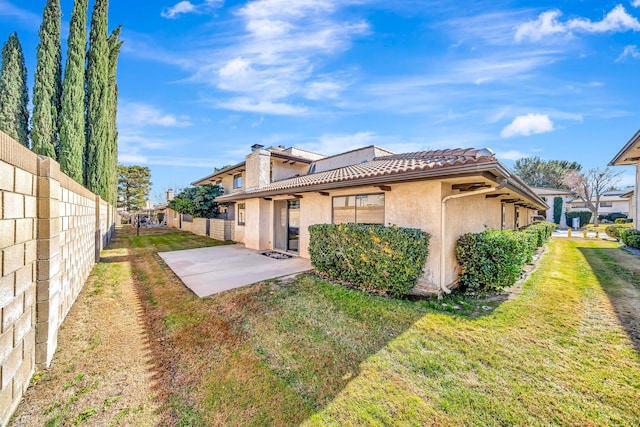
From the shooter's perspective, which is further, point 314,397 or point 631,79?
point 631,79

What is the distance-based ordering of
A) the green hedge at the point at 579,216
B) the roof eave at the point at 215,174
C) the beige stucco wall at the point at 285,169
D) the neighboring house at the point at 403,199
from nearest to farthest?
the neighboring house at the point at 403,199
the beige stucco wall at the point at 285,169
the roof eave at the point at 215,174
the green hedge at the point at 579,216

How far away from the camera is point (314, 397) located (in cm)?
279

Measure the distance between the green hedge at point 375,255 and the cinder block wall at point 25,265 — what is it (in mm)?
5471

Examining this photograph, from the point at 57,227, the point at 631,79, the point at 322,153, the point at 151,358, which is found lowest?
the point at 151,358

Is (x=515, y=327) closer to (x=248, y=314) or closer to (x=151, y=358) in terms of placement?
(x=248, y=314)

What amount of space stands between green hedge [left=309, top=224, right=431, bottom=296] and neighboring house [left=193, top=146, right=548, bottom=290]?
0.68 meters

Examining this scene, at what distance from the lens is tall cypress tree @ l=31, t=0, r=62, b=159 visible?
1353 cm

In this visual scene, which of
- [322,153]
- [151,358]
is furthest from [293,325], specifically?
[322,153]

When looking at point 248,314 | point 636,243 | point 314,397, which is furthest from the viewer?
point 636,243

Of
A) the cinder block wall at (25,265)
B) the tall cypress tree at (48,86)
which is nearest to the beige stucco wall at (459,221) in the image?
the cinder block wall at (25,265)

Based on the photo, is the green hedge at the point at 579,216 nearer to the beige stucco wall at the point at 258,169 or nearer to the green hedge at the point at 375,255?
the beige stucco wall at the point at 258,169

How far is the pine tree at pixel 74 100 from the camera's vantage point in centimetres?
1396

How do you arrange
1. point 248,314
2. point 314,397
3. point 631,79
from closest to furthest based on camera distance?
1. point 314,397
2. point 248,314
3. point 631,79

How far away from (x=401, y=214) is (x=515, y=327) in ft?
10.7
